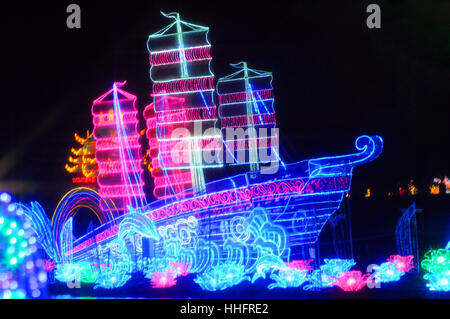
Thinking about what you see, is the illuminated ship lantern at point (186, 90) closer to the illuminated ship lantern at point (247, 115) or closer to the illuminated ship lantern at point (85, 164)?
the illuminated ship lantern at point (247, 115)

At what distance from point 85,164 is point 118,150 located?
4.77 m

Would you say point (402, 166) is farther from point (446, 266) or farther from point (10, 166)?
point (10, 166)

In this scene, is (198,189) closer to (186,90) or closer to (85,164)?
(186,90)

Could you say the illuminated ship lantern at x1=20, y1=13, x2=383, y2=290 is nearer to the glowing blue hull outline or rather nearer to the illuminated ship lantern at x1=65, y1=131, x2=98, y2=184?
the glowing blue hull outline

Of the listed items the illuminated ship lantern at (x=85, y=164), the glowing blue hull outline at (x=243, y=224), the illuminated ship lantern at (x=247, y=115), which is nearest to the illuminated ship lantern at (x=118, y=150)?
the glowing blue hull outline at (x=243, y=224)

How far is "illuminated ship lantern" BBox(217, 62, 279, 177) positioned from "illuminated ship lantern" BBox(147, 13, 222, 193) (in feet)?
1.64

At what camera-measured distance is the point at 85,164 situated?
1538 cm

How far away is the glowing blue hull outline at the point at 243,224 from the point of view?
7902 mm

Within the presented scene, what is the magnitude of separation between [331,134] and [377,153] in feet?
7.18

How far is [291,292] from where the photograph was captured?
296 inches

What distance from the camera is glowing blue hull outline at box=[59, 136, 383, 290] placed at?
7.90 metres

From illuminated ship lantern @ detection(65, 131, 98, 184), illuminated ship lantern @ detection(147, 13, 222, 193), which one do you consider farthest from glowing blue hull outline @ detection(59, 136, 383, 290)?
illuminated ship lantern @ detection(65, 131, 98, 184)

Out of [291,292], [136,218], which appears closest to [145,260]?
[136,218]
